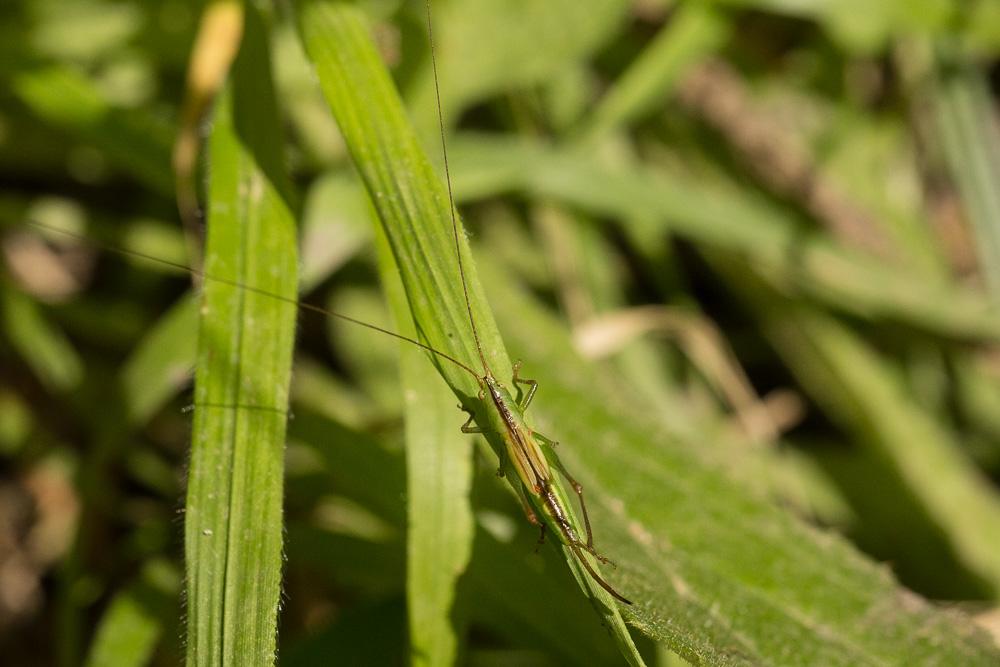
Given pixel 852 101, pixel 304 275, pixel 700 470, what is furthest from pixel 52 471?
pixel 852 101

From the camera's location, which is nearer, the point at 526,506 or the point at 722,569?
the point at 526,506

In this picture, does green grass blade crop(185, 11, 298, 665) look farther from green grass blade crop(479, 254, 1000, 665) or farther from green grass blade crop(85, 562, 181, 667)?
green grass blade crop(85, 562, 181, 667)

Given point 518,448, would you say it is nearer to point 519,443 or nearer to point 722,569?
point 519,443

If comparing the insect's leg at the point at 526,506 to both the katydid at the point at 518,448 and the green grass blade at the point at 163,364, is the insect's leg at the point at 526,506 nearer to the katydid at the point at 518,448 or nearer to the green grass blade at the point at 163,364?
the katydid at the point at 518,448

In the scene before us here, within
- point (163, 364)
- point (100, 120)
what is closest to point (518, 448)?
point (163, 364)

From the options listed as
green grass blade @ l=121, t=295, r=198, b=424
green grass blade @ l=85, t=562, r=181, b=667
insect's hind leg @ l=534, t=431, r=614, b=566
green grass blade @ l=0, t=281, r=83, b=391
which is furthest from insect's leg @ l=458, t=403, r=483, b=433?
green grass blade @ l=0, t=281, r=83, b=391

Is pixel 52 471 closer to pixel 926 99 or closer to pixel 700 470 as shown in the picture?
pixel 700 470

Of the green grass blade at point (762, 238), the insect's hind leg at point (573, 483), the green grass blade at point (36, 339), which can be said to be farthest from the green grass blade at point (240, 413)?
the green grass blade at point (36, 339)
